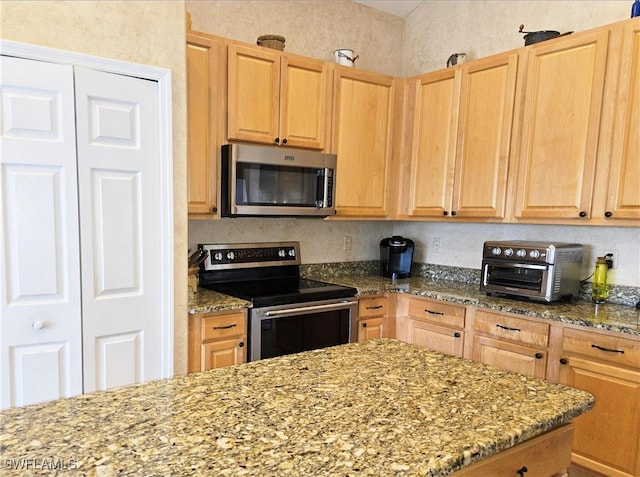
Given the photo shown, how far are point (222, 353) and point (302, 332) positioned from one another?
51 centimetres

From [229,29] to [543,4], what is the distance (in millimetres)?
2137

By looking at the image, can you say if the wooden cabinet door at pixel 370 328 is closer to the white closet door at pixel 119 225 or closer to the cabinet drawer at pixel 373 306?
the cabinet drawer at pixel 373 306

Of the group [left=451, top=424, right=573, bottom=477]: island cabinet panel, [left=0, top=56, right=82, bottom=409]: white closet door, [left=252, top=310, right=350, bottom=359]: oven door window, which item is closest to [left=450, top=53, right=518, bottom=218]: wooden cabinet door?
[left=252, top=310, right=350, bottom=359]: oven door window

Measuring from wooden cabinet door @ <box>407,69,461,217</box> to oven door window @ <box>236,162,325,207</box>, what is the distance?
2.71 feet

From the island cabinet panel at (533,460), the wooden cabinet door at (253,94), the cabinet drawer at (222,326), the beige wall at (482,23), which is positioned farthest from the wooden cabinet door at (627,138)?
the cabinet drawer at (222,326)

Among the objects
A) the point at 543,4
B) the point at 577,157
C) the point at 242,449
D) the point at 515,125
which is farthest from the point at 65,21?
the point at 543,4

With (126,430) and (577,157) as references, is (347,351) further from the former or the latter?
(577,157)

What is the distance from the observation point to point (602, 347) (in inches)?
86.7

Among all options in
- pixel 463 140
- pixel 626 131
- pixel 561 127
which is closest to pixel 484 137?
pixel 463 140

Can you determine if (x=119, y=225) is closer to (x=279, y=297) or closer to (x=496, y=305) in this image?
(x=279, y=297)

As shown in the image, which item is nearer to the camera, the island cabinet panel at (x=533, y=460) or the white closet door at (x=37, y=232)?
the island cabinet panel at (x=533, y=460)

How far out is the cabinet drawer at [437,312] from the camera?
2840mm

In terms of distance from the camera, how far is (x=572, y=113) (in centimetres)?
255

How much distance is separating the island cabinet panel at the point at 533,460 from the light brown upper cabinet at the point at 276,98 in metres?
2.23
